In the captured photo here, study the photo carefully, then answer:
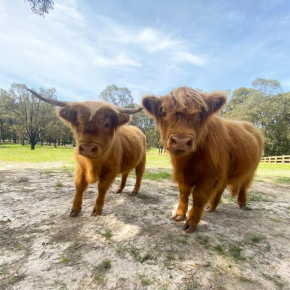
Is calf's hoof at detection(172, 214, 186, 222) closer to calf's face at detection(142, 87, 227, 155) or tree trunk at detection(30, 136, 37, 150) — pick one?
calf's face at detection(142, 87, 227, 155)

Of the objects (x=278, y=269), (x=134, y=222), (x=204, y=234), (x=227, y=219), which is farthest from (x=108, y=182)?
(x=278, y=269)

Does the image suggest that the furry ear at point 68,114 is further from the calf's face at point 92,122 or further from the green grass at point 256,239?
the green grass at point 256,239

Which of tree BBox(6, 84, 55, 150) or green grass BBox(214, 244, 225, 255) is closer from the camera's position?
green grass BBox(214, 244, 225, 255)

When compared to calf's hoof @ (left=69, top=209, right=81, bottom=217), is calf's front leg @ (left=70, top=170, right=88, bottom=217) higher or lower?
higher

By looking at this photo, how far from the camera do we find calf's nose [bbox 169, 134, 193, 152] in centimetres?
221

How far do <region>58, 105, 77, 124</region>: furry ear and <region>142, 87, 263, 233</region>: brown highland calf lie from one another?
3.52 ft

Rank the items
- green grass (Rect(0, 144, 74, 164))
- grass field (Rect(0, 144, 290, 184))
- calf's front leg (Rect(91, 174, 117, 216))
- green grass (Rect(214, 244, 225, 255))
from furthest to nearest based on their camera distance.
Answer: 1. green grass (Rect(0, 144, 74, 164))
2. grass field (Rect(0, 144, 290, 184))
3. calf's front leg (Rect(91, 174, 117, 216))
4. green grass (Rect(214, 244, 225, 255))

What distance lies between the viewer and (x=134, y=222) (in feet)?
9.92

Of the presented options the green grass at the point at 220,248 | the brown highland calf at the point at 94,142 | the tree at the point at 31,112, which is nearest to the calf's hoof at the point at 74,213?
the brown highland calf at the point at 94,142

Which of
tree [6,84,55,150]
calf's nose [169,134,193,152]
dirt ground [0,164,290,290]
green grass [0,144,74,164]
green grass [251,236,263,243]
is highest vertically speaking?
tree [6,84,55,150]

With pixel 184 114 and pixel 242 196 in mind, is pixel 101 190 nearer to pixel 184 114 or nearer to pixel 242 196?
pixel 184 114

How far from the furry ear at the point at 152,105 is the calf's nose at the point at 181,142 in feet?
2.29

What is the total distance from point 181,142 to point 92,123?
1.32m

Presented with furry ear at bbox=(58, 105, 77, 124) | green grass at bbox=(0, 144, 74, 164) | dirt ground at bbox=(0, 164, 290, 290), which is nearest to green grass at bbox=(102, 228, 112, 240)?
dirt ground at bbox=(0, 164, 290, 290)
